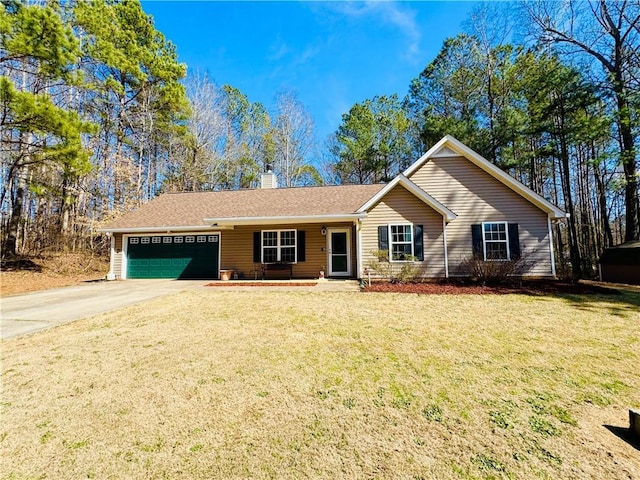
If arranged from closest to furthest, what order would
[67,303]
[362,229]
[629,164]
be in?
[67,303] → [362,229] → [629,164]

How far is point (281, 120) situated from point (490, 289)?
21951mm

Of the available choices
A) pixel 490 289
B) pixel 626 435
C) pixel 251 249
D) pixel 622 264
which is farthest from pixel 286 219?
pixel 622 264

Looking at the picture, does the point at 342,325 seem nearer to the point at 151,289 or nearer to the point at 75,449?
the point at 75,449

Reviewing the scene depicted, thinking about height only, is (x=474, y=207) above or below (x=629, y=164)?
A: below

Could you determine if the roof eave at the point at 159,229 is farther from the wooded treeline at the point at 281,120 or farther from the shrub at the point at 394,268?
the shrub at the point at 394,268

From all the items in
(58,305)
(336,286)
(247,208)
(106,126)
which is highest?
(106,126)

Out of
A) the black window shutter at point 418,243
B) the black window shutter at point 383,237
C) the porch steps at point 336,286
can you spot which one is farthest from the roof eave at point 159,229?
the black window shutter at point 418,243

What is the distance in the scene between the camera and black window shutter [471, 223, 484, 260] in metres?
11.4

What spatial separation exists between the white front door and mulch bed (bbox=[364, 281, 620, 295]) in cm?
249

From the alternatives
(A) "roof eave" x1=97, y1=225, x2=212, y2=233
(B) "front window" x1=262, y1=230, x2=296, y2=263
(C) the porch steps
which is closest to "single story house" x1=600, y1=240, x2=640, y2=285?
(C) the porch steps

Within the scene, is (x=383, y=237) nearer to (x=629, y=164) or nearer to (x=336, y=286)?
(x=336, y=286)

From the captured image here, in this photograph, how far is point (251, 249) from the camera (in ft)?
43.7

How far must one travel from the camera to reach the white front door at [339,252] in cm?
1278

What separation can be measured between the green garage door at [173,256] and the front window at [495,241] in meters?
11.5
